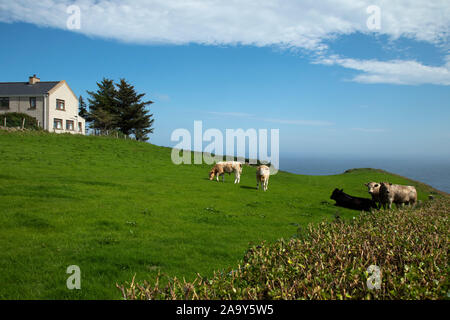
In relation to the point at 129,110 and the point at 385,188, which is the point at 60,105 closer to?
the point at 129,110

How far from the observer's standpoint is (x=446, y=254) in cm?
627

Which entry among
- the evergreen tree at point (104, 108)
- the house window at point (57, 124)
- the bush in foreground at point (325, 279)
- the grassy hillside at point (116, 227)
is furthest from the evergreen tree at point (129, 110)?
the bush in foreground at point (325, 279)

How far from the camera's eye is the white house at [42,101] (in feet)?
189

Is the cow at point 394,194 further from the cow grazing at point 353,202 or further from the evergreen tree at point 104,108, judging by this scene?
the evergreen tree at point 104,108

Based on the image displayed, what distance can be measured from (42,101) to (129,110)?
2534 cm

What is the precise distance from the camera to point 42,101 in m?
57.4

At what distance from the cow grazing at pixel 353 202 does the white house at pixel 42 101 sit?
53743mm

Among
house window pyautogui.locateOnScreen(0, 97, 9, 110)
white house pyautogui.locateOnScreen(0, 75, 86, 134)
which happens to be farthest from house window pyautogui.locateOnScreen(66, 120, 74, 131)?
house window pyautogui.locateOnScreen(0, 97, 9, 110)

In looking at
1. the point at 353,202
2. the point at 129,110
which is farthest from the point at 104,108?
the point at 353,202

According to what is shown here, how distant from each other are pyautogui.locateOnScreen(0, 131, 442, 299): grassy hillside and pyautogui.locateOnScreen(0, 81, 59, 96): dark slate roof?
133 feet

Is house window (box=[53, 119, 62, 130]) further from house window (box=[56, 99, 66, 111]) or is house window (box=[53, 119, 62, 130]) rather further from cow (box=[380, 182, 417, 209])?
cow (box=[380, 182, 417, 209])

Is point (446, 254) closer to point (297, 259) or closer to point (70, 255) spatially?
point (297, 259)
